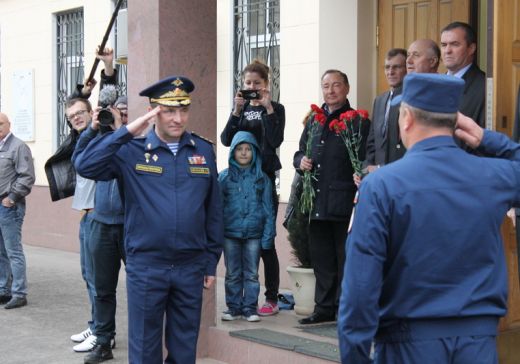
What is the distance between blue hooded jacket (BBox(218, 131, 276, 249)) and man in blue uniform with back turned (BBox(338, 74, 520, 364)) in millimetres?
3921

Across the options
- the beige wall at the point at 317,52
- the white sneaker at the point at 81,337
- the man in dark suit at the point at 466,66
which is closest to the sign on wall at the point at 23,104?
the beige wall at the point at 317,52

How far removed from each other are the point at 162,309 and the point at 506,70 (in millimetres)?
2515

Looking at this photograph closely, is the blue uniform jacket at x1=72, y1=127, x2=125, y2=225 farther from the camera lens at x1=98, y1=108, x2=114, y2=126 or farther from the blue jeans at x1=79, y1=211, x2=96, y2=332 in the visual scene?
the camera lens at x1=98, y1=108, x2=114, y2=126

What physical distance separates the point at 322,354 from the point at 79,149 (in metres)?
2.13

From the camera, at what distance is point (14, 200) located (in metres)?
9.30

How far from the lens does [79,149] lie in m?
5.84

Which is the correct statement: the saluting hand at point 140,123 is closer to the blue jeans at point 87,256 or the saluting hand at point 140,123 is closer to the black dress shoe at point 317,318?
the blue jeans at point 87,256

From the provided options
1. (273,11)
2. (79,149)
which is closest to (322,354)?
(79,149)

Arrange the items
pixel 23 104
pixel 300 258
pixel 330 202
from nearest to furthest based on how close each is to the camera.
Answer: pixel 330 202
pixel 300 258
pixel 23 104

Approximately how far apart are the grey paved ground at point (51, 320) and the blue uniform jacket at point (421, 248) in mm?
3824

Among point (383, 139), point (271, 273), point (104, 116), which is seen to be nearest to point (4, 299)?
point (271, 273)

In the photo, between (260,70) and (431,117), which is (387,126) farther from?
(431,117)

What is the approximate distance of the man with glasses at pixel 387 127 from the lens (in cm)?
604

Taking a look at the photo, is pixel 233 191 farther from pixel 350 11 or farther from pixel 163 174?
pixel 350 11
